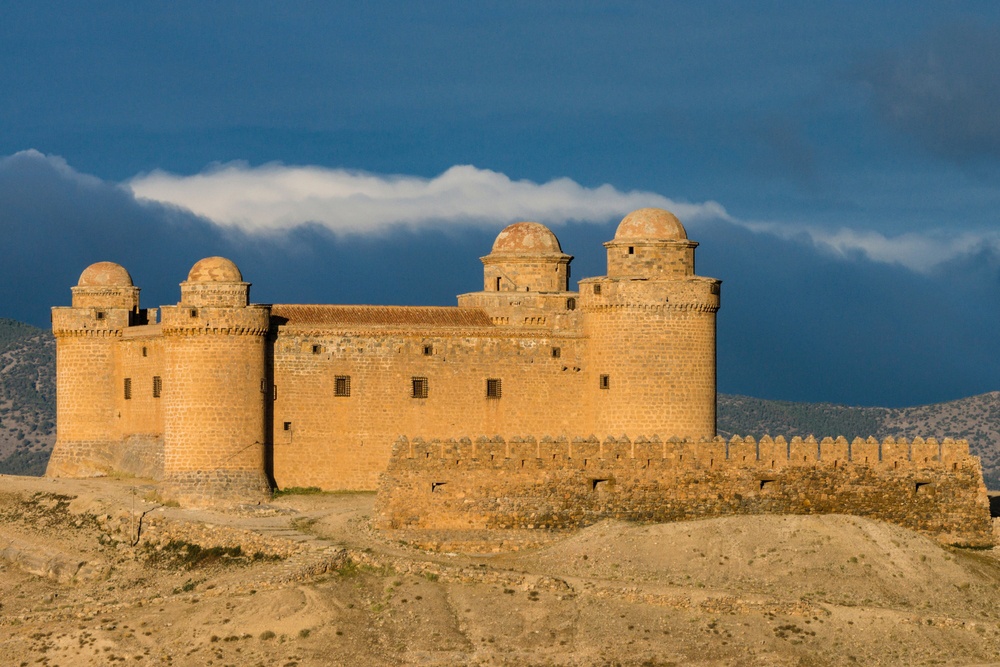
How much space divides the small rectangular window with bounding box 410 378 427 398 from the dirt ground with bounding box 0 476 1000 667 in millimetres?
7181

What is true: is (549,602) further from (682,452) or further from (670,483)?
(682,452)

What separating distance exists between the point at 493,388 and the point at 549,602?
14.1 m

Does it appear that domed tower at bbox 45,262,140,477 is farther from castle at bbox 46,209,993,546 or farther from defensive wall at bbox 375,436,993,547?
defensive wall at bbox 375,436,993,547

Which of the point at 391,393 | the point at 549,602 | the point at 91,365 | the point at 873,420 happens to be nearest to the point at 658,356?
Result: the point at 391,393

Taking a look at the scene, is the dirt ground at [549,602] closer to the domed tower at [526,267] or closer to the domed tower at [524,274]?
the domed tower at [524,274]

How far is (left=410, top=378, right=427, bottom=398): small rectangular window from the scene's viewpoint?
5294 centimetres

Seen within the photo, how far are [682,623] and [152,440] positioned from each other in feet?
71.0

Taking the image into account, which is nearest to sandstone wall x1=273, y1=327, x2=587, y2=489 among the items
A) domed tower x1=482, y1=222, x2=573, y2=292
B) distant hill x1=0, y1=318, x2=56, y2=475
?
domed tower x1=482, y1=222, x2=573, y2=292

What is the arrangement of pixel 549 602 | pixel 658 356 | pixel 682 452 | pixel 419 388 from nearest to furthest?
pixel 549 602 → pixel 682 452 → pixel 658 356 → pixel 419 388

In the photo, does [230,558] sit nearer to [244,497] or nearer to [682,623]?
[244,497]

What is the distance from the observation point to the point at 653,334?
51.0 metres

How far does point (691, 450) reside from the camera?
4503 cm

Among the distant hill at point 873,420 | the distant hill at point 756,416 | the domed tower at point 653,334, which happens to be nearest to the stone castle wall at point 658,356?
the domed tower at point 653,334

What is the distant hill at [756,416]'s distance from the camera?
10538cm
